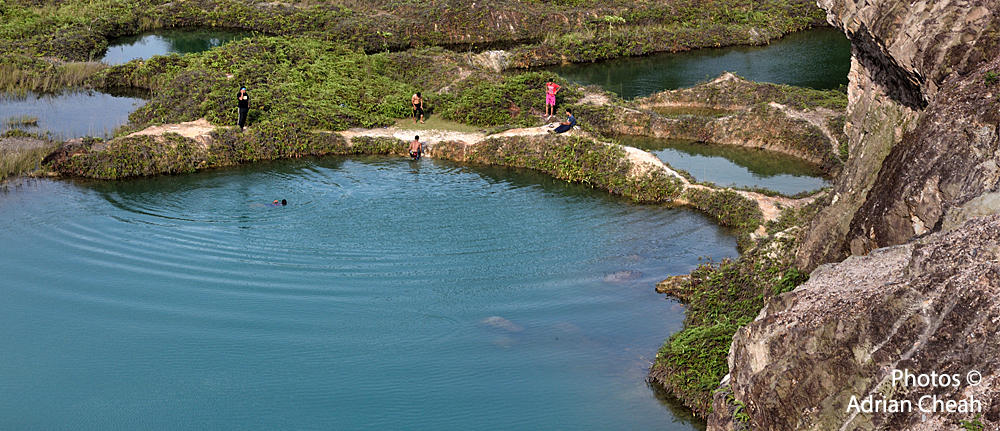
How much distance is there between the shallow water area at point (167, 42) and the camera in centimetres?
5779

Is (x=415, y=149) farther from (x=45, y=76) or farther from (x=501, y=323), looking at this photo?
(x=45, y=76)

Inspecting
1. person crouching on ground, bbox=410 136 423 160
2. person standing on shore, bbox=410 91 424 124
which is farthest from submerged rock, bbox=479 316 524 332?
person standing on shore, bbox=410 91 424 124

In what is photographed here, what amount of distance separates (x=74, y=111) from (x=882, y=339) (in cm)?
4064

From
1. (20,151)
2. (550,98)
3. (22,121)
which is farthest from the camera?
(22,121)

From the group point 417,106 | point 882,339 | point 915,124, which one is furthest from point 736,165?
point 882,339

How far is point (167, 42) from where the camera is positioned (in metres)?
62.5

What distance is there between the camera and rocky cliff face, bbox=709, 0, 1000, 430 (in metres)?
11.6

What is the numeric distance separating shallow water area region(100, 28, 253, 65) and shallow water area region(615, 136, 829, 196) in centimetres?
3134

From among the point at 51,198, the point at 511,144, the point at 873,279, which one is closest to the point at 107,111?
the point at 51,198

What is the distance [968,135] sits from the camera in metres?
14.9

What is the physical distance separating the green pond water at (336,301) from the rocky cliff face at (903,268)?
5.08 metres

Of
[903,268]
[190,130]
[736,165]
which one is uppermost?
[903,268]

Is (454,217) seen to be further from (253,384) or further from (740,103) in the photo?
(740,103)

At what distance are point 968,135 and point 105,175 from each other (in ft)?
94.6
